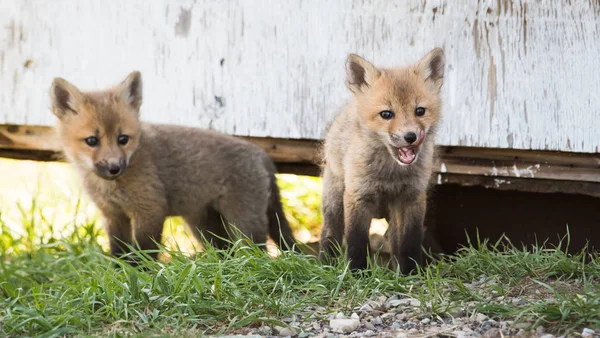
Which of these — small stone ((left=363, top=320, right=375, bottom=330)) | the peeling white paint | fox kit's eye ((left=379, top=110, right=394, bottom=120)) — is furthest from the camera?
the peeling white paint

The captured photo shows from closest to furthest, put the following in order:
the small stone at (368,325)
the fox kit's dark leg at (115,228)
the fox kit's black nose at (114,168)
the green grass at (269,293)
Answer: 1. the green grass at (269,293)
2. the small stone at (368,325)
3. the fox kit's black nose at (114,168)
4. the fox kit's dark leg at (115,228)

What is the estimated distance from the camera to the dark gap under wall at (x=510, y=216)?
223 inches

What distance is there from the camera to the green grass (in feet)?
9.65

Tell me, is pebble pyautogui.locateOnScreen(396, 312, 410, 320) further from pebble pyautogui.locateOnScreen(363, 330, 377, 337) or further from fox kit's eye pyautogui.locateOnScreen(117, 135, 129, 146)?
fox kit's eye pyautogui.locateOnScreen(117, 135, 129, 146)

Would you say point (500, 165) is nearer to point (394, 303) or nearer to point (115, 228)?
point (394, 303)

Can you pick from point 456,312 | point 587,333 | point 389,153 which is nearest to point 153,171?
point 389,153

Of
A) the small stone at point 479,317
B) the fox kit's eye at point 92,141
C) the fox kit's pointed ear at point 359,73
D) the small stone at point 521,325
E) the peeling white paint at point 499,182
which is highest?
the fox kit's pointed ear at point 359,73

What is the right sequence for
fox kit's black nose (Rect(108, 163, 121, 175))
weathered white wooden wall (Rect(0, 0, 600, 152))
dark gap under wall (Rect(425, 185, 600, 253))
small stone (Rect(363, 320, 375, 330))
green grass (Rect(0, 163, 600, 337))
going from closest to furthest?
green grass (Rect(0, 163, 600, 337)) < small stone (Rect(363, 320, 375, 330)) < fox kit's black nose (Rect(108, 163, 121, 175)) < weathered white wooden wall (Rect(0, 0, 600, 152)) < dark gap under wall (Rect(425, 185, 600, 253))

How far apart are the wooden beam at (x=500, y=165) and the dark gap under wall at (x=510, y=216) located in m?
0.60

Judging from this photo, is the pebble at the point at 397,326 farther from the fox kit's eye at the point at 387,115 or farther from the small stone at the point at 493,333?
the fox kit's eye at the point at 387,115

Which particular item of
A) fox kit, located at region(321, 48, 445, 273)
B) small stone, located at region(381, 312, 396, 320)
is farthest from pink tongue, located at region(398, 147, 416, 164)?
small stone, located at region(381, 312, 396, 320)

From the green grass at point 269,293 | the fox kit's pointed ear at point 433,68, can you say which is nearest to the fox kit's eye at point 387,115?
the fox kit's pointed ear at point 433,68

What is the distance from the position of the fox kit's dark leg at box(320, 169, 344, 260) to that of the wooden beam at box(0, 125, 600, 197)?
0.75 meters

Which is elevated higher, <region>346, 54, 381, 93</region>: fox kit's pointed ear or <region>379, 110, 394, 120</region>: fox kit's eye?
<region>346, 54, 381, 93</region>: fox kit's pointed ear
